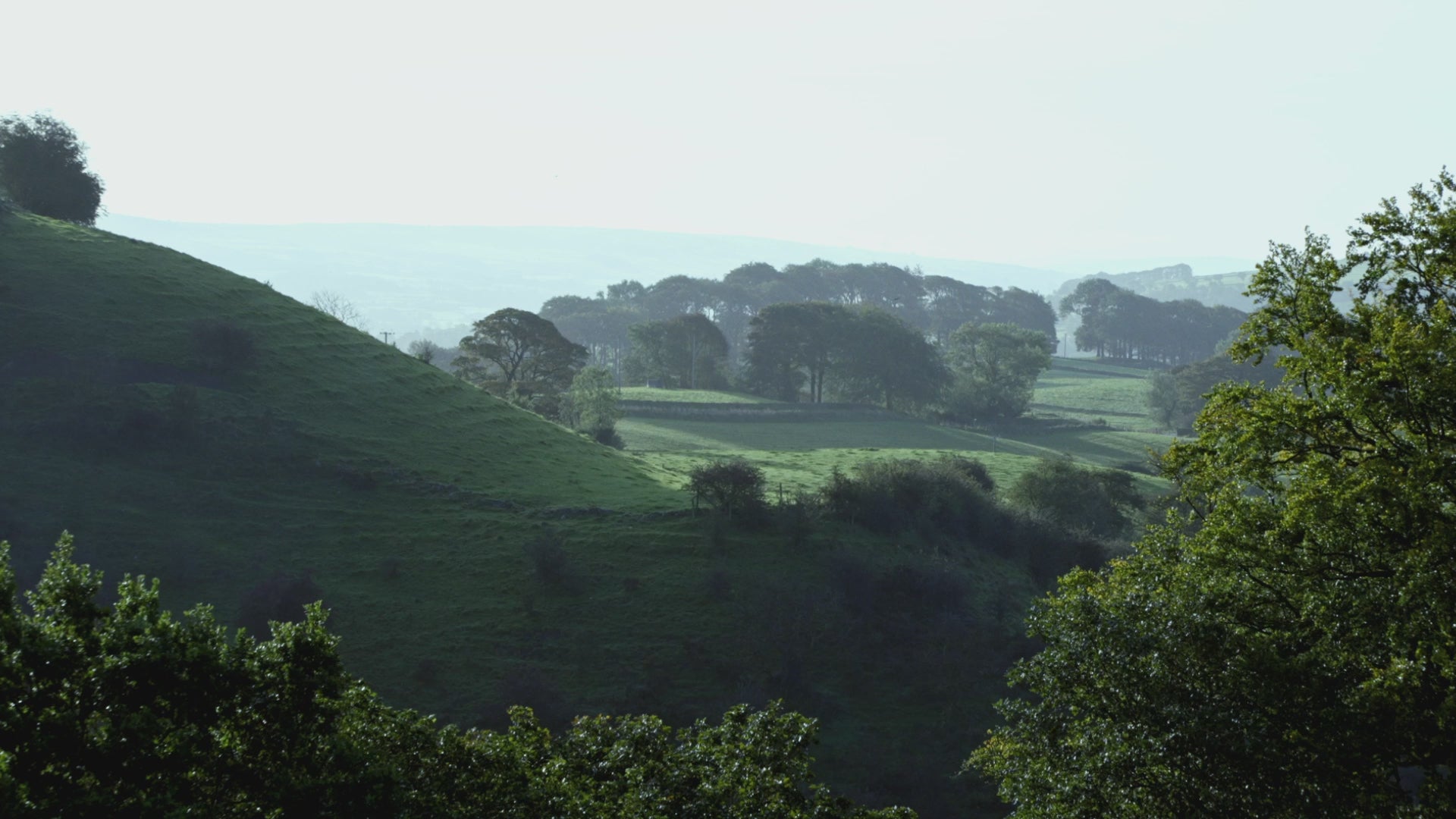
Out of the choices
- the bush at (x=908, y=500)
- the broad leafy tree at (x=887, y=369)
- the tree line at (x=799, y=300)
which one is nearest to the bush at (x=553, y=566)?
the bush at (x=908, y=500)

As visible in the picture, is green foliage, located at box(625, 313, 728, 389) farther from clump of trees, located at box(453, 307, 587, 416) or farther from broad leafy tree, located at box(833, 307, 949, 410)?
clump of trees, located at box(453, 307, 587, 416)

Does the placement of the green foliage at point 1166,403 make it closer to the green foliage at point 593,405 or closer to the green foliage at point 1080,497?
the green foliage at point 1080,497

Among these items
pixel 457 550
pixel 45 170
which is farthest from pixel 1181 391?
pixel 45 170

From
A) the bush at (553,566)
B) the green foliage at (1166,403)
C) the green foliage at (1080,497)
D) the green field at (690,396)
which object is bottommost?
the bush at (553,566)

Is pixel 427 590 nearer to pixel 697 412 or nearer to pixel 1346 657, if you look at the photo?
pixel 1346 657

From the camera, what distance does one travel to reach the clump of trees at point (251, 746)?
32.5 ft

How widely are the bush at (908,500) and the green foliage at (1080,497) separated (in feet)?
16.7

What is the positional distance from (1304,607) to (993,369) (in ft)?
336

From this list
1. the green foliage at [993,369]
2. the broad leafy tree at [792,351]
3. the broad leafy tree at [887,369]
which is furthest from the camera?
the broad leafy tree at [792,351]

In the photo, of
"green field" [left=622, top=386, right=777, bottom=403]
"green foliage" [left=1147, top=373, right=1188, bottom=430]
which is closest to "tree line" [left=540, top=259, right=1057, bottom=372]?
"green field" [left=622, top=386, right=777, bottom=403]

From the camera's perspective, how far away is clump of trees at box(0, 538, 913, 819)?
991cm

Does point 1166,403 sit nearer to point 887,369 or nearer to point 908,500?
point 887,369

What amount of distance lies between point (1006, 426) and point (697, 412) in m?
29.9

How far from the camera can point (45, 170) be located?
7438cm
